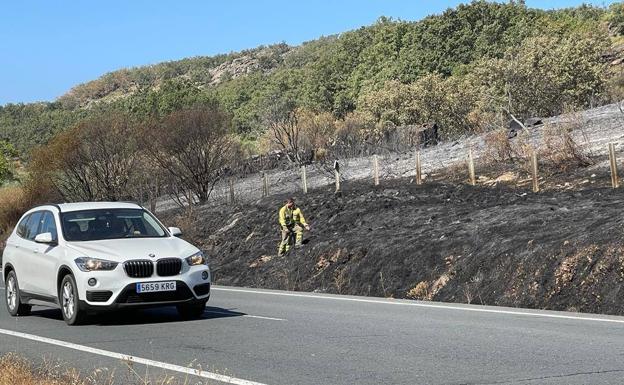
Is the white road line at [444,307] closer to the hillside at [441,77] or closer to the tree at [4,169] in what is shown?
the hillside at [441,77]

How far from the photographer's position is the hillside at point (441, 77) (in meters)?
54.2

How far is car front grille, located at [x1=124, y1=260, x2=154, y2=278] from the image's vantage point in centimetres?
1217

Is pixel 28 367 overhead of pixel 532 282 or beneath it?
overhead

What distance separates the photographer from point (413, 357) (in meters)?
9.34

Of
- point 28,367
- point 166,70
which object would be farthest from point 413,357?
point 166,70

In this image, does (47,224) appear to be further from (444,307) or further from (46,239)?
(444,307)

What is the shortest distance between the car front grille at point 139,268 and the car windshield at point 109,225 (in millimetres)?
1155

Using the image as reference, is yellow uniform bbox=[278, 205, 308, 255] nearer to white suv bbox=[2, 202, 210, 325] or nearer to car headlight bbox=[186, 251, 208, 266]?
white suv bbox=[2, 202, 210, 325]

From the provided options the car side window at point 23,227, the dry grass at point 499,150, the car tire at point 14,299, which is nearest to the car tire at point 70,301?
the car tire at point 14,299

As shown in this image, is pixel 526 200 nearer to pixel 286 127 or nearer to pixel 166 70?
pixel 286 127

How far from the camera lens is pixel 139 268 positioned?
40.1 ft

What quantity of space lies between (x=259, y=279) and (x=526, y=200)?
7320 millimetres

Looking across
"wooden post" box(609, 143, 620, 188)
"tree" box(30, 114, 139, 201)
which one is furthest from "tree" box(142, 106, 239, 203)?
"wooden post" box(609, 143, 620, 188)

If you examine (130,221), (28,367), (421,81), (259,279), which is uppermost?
(421,81)
